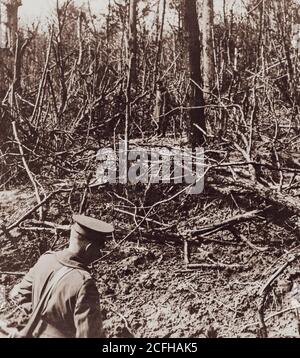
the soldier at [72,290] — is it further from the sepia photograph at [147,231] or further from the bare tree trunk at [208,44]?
the bare tree trunk at [208,44]

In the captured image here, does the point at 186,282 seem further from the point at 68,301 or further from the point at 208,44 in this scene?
the point at 208,44

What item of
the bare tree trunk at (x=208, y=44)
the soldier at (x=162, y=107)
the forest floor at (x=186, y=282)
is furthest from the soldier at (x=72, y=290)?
the bare tree trunk at (x=208, y=44)

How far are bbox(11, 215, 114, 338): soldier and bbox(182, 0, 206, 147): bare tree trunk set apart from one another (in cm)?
165

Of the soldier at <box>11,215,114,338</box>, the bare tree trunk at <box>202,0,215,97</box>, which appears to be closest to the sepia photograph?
the soldier at <box>11,215,114,338</box>

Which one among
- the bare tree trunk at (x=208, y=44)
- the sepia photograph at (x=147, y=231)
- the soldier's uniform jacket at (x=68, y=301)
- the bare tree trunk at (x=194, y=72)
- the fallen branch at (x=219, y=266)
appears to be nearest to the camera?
the soldier's uniform jacket at (x=68, y=301)

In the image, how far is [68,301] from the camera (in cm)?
197

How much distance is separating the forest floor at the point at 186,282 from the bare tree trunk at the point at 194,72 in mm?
701

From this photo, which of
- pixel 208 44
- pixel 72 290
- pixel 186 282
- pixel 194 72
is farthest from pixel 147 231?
pixel 208 44

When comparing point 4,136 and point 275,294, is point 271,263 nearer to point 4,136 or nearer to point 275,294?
point 275,294

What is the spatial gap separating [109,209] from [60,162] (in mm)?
672

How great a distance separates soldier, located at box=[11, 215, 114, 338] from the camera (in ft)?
6.36

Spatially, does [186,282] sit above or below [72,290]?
below

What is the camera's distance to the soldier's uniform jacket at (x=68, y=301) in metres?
1.93

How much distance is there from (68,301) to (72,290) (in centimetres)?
5
